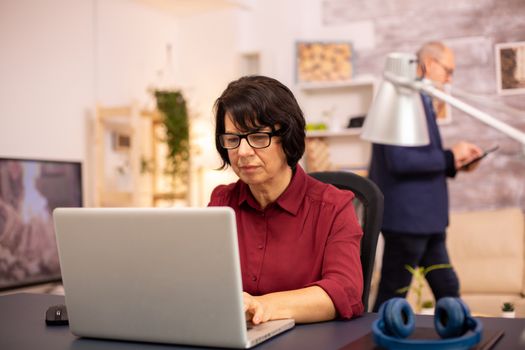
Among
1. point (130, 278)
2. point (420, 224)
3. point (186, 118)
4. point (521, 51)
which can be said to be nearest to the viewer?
point (130, 278)

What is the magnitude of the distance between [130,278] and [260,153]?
54 centimetres

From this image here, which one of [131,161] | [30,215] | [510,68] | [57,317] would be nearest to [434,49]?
[510,68]

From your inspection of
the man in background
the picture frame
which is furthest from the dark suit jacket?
the picture frame

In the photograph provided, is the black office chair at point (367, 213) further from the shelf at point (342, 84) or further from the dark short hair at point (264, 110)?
the shelf at point (342, 84)

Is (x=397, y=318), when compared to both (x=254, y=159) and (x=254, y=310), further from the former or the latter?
(x=254, y=159)

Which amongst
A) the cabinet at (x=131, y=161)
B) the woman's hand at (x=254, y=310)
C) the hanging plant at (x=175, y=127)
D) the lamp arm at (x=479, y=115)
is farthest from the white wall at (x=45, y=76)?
the lamp arm at (x=479, y=115)

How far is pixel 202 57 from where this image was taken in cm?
568

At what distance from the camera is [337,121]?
16.8 ft

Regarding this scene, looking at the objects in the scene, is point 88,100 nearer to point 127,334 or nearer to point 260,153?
point 260,153

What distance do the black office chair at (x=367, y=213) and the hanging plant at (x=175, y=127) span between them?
3.09 m

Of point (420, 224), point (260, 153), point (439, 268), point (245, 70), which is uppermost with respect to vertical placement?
point (245, 70)

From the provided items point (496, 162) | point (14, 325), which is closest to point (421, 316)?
point (14, 325)

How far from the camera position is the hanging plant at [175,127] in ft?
15.9

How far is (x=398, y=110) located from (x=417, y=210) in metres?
1.91
